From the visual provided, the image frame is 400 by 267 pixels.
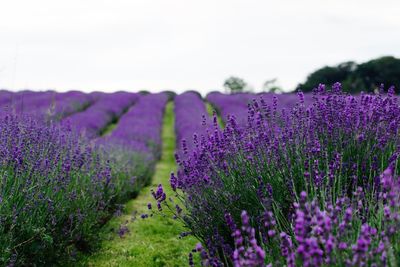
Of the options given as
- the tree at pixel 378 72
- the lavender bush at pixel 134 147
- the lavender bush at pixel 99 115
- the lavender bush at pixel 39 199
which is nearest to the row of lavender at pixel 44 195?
the lavender bush at pixel 39 199

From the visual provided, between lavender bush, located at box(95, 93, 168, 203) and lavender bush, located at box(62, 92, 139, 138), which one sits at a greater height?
lavender bush, located at box(62, 92, 139, 138)

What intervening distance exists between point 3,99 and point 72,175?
41.3ft

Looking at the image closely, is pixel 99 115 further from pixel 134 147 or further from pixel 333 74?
pixel 333 74

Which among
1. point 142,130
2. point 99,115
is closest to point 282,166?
point 142,130

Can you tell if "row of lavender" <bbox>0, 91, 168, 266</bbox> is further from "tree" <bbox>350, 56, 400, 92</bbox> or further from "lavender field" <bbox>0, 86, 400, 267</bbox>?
"tree" <bbox>350, 56, 400, 92</bbox>

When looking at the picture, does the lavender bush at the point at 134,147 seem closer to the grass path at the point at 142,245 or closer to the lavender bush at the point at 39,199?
the grass path at the point at 142,245

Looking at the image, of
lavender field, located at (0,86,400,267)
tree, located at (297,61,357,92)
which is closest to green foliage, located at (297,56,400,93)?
tree, located at (297,61,357,92)

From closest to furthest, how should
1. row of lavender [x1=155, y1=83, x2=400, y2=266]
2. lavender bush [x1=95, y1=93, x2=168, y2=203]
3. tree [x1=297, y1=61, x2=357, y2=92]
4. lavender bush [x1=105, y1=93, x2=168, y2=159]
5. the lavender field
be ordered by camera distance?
the lavender field → row of lavender [x1=155, y1=83, x2=400, y2=266] → lavender bush [x1=95, y1=93, x2=168, y2=203] → lavender bush [x1=105, y1=93, x2=168, y2=159] → tree [x1=297, y1=61, x2=357, y2=92]


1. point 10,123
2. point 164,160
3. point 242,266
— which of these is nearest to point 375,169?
point 242,266

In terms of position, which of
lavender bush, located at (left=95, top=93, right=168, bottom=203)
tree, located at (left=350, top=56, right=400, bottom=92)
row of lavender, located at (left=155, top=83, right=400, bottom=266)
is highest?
tree, located at (left=350, top=56, right=400, bottom=92)

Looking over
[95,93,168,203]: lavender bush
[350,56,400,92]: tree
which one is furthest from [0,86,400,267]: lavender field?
[350,56,400,92]: tree

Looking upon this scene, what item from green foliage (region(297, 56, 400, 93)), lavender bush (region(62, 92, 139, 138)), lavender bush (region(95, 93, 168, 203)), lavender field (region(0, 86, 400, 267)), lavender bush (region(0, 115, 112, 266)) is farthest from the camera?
green foliage (region(297, 56, 400, 93))

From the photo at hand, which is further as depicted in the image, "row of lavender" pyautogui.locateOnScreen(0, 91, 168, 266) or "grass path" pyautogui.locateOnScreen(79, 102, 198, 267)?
"grass path" pyautogui.locateOnScreen(79, 102, 198, 267)

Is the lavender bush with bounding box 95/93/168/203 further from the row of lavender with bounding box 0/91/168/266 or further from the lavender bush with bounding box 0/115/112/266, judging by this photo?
the lavender bush with bounding box 0/115/112/266
